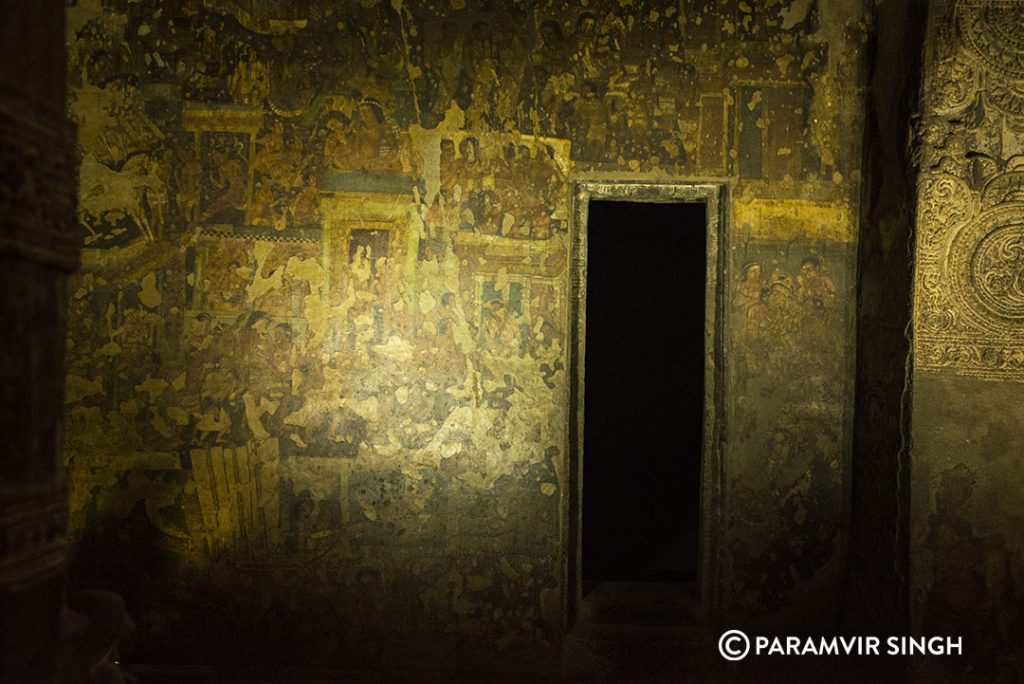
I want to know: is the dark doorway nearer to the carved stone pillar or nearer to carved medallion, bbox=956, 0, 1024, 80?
carved medallion, bbox=956, 0, 1024, 80

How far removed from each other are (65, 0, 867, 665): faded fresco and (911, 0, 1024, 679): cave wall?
0.54 metres

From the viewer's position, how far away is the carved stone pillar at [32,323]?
4.61 ft

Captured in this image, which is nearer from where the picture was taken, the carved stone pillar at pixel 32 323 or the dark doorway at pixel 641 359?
the carved stone pillar at pixel 32 323

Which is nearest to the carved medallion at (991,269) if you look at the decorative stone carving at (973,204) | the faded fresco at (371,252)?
the decorative stone carving at (973,204)

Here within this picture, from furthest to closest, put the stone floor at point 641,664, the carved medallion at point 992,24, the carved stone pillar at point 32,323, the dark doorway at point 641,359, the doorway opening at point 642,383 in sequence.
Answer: the dark doorway at point 641,359, the doorway opening at point 642,383, the stone floor at point 641,664, the carved medallion at point 992,24, the carved stone pillar at point 32,323

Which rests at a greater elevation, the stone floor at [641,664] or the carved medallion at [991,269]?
the carved medallion at [991,269]

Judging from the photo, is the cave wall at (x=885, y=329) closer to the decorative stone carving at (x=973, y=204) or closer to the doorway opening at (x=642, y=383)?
the decorative stone carving at (x=973, y=204)

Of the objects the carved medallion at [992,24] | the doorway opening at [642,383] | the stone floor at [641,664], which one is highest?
the carved medallion at [992,24]

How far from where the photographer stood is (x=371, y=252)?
3.98 m

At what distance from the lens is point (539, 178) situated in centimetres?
397

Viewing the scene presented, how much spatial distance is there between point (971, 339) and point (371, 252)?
2937mm

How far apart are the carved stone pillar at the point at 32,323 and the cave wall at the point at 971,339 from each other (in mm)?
3396

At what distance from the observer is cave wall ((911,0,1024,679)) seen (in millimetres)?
3459

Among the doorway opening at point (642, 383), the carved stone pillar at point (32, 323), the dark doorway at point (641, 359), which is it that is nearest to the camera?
the carved stone pillar at point (32, 323)
